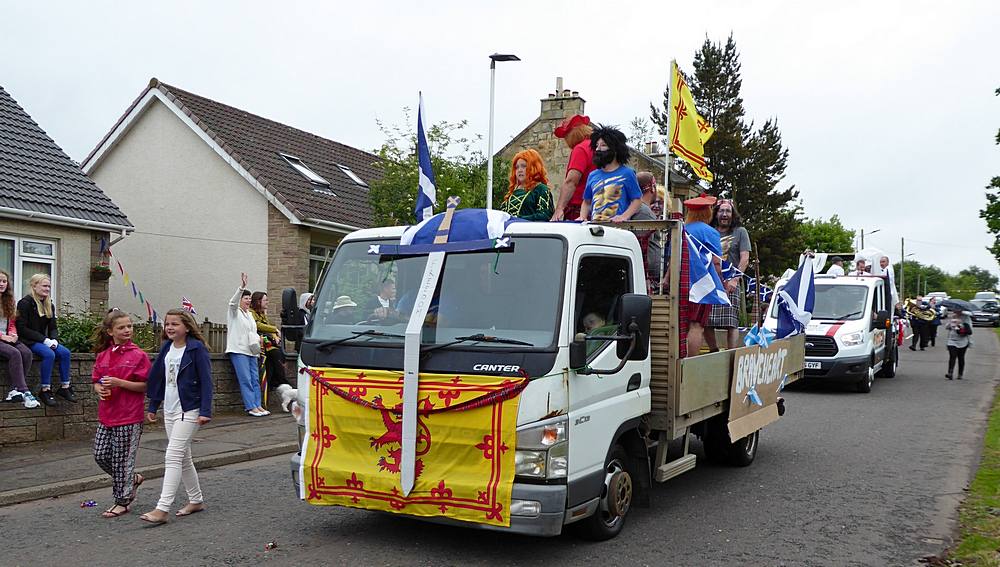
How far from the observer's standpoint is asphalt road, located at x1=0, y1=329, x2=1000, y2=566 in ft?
18.5

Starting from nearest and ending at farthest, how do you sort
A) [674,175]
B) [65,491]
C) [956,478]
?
[65,491] → [956,478] → [674,175]

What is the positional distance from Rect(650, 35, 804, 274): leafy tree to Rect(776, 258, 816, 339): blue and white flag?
36441mm

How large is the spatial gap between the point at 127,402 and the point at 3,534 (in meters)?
1.23

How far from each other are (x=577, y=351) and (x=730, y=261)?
410cm

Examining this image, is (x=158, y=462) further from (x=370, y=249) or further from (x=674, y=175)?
(x=674, y=175)

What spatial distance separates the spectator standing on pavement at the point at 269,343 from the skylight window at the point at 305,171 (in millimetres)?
10276

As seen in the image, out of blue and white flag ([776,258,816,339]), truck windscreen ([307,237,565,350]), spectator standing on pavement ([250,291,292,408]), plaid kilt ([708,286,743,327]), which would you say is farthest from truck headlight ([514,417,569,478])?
spectator standing on pavement ([250,291,292,408])

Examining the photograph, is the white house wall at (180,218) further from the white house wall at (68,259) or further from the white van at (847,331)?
the white van at (847,331)

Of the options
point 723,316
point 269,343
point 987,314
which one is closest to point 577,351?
point 723,316

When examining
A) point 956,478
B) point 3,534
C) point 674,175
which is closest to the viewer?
point 3,534

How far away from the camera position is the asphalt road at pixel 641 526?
5.63 m

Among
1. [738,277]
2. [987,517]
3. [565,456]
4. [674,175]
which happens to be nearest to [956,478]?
[987,517]

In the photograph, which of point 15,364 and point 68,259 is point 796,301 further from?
point 68,259

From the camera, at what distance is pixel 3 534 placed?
6242 millimetres
